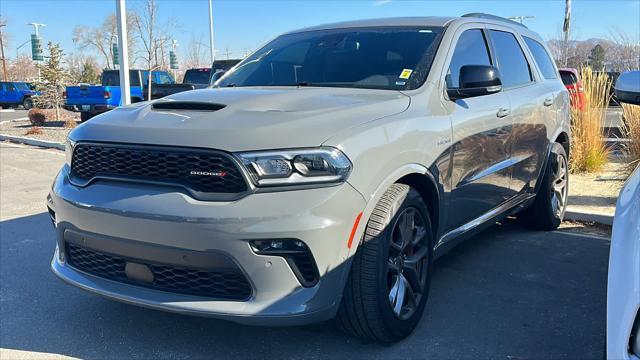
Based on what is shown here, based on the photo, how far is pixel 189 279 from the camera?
2689 millimetres

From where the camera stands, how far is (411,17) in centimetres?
430

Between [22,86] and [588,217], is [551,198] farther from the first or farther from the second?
[22,86]

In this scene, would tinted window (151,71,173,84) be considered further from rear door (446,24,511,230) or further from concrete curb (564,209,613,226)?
rear door (446,24,511,230)

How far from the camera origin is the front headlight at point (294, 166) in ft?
8.27

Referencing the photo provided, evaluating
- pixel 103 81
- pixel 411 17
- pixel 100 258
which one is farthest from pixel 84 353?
pixel 103 81

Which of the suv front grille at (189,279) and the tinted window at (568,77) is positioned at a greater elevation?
the tinted window at (568,77)

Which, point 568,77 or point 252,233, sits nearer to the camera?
point 252,233

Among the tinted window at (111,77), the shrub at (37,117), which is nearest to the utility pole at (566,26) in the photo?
the tinted window at (111,77)

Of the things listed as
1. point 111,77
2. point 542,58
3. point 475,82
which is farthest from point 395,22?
point 111,77

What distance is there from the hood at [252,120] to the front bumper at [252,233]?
25 cm

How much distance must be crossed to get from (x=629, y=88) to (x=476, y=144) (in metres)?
1.16

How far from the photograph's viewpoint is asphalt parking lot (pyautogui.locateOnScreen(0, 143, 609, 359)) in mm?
3072

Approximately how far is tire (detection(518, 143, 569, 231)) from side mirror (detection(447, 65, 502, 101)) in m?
1.84

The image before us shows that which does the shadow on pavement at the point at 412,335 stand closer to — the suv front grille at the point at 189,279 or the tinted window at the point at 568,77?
the suv front grille at the point at 189,279
